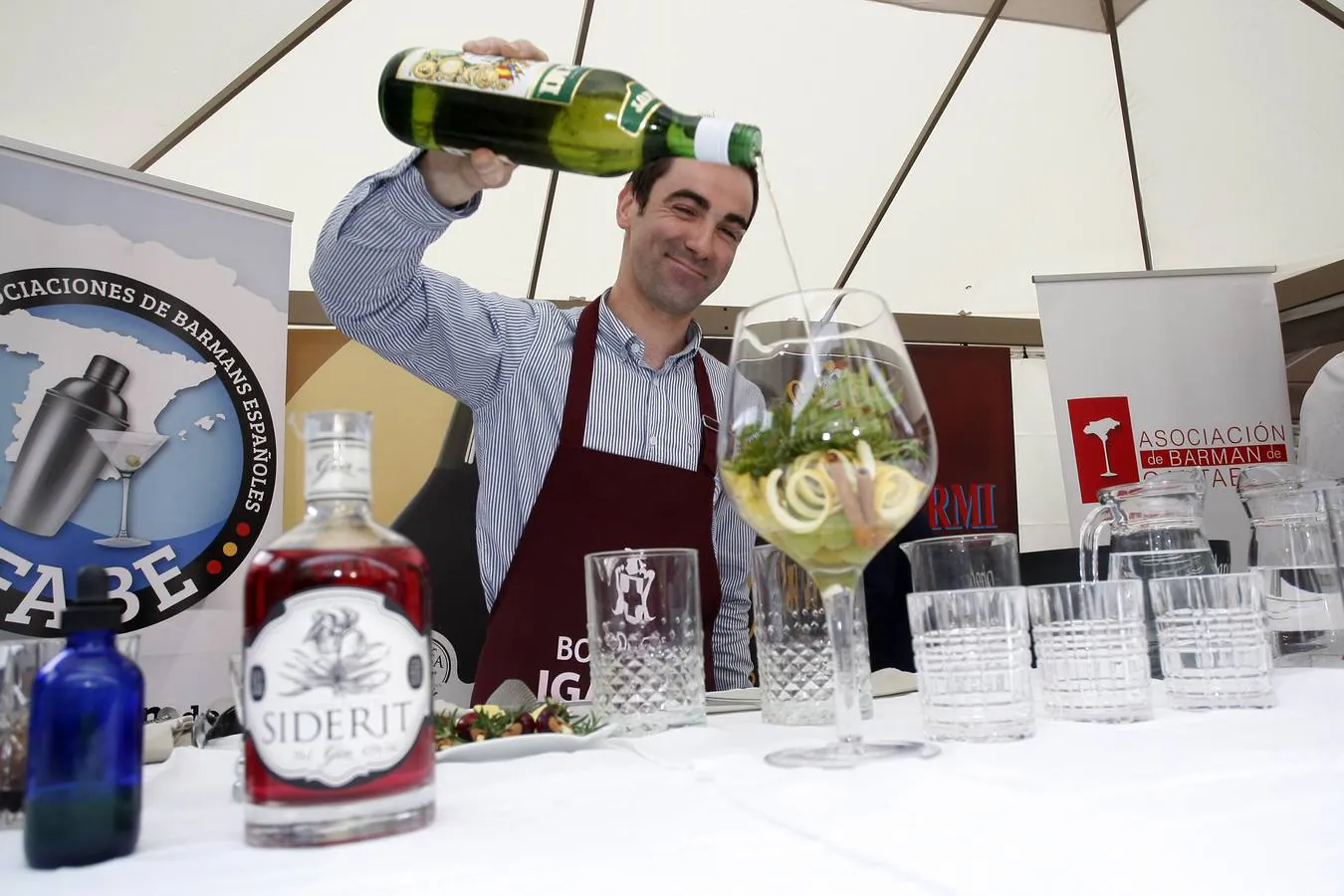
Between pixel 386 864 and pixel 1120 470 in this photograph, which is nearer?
pixel 386 864

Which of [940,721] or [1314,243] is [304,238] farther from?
[1314,243]

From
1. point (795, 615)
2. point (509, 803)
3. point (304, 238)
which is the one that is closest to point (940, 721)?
point (795, 615)

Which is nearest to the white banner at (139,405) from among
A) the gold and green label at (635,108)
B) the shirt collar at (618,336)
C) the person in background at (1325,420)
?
the shirt collar at (618,336)

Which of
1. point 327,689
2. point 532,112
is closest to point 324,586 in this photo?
point 327,689

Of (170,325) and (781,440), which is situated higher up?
(170,325)

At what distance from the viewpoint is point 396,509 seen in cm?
300

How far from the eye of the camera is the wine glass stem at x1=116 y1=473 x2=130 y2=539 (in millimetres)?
2127

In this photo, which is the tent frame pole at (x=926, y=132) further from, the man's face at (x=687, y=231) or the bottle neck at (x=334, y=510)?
the bottle neck at (x=334, y=510)

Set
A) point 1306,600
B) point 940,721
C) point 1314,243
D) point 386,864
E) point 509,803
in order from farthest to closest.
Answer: point 1314,243 → point 1306,600 → point 940,721 → point 509,803 → point 386,864

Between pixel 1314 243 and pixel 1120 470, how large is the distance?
114 cm

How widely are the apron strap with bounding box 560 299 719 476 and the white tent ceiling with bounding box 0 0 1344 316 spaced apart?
4.79 feet

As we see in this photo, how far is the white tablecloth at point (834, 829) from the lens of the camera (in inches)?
14.1

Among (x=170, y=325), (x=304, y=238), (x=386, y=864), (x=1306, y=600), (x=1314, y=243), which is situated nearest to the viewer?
(x=386, y=864)

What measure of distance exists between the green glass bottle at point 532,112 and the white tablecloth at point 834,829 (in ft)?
1.77
